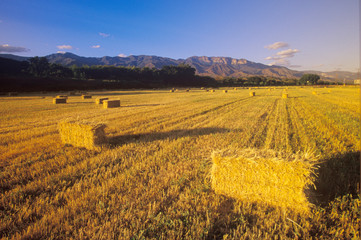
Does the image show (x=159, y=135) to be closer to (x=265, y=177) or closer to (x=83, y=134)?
(x=83, y=134)

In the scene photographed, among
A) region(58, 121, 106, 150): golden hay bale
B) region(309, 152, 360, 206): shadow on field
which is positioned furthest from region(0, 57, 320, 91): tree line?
region(309, 152, 360, 206): shadow on field

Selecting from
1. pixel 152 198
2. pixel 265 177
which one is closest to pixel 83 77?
pixel 152 198

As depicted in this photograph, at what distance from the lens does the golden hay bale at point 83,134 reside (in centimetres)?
638

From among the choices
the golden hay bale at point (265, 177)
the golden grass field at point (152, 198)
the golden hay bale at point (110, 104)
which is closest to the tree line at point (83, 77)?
the golden hay bale at point (110, 104)

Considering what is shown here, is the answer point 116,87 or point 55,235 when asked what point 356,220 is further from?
point 116,87

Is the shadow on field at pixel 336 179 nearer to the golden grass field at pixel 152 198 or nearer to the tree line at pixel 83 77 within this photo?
the golden grass field at pixel 152 198

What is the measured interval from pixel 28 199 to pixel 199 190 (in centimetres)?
334

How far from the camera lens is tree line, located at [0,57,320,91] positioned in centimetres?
5457

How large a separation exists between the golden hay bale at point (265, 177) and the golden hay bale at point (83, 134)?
4.65 m

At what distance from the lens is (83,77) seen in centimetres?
8425

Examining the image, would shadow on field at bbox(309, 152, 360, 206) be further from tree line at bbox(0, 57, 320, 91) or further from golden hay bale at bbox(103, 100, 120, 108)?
tree line at bbox(0, 57, 320, 91)

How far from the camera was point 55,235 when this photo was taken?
2.70 metres

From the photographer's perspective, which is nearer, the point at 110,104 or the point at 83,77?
the point at 110,104

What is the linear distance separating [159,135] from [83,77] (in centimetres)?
9053
